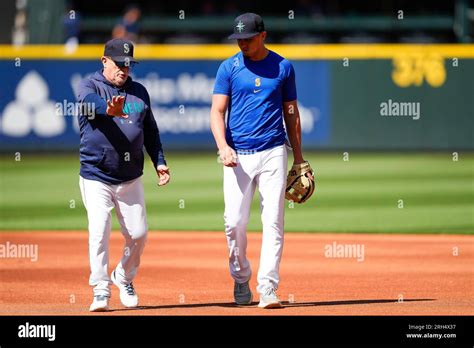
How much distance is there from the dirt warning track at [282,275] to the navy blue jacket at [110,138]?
1.01 m

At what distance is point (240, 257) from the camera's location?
27.5ft

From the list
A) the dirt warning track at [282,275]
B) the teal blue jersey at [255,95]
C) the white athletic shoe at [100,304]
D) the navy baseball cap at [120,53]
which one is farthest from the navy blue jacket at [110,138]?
the dirt warning track at [282,275]

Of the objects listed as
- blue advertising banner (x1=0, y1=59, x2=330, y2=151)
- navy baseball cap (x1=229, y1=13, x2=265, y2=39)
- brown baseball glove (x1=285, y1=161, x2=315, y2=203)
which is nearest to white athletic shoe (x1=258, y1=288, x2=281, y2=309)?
brown baseball glove (x1=285, y1=161, x2=315, y2=203)

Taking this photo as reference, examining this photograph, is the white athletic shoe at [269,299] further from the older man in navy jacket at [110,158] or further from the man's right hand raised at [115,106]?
the man's right hand raised at [115,106]

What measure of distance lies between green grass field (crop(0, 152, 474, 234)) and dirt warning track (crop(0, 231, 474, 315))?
3.80 feet

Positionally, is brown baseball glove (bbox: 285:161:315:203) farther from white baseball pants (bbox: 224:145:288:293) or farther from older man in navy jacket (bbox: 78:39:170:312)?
older man in navy jacket (bbox: 78:39:170:312)

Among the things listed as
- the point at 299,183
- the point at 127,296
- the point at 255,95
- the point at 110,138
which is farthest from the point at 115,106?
the point at 299,183

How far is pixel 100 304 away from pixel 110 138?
1.20 m

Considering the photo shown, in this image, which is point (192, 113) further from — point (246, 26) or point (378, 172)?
point (246, 26)

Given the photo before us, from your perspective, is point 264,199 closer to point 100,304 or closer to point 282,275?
point 100,304

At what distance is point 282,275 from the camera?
1070cm

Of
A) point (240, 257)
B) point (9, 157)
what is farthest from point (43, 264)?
point (9, 157)

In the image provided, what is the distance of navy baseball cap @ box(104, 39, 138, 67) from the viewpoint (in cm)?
796

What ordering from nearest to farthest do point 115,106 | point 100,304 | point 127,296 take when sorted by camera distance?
1. point 115,106
2. point 100,304
3. point 127,296
